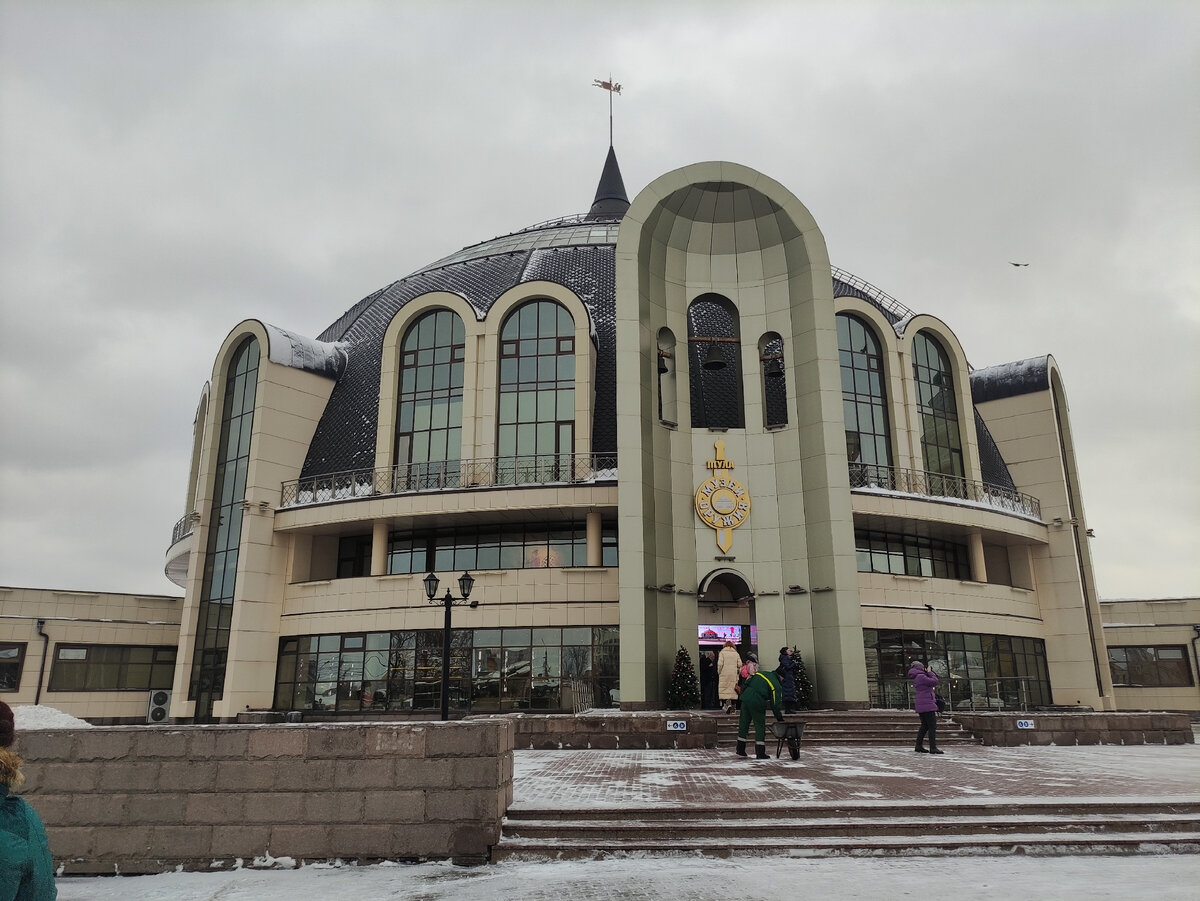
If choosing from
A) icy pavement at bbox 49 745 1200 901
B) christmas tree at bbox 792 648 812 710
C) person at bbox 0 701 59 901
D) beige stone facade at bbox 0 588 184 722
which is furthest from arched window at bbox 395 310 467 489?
person at bbox 0 701 59 901

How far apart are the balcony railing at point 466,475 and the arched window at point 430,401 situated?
0.06 meters

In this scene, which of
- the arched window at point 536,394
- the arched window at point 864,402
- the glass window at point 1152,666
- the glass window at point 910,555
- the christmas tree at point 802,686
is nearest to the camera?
the christmas tree at point 802,686

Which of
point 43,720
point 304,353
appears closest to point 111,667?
point 304,353

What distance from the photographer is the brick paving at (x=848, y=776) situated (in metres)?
10.6

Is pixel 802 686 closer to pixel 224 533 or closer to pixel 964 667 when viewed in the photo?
pixel 964 667

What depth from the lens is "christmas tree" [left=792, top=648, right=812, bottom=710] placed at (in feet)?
70.5

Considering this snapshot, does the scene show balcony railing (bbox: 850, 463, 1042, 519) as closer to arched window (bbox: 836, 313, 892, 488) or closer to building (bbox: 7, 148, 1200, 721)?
arched window (bbox: 836, 313, 892, 488)

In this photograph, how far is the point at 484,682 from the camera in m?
27.8

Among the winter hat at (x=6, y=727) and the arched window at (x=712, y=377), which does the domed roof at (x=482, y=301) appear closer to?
the arched window at (x=712, y=377)

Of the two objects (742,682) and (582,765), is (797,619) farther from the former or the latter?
(582,765)

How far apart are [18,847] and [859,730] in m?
18.3

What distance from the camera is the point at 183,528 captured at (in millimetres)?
35406

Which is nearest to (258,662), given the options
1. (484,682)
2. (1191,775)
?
(484,682)

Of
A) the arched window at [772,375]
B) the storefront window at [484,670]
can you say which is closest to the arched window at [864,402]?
the arched window at [772,375]
